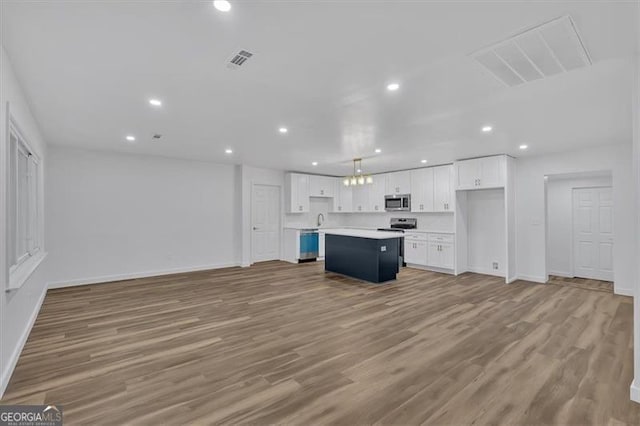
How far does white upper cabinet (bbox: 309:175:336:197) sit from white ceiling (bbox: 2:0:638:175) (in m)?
4.03

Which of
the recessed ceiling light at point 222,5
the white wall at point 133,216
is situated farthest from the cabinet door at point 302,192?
the recessed ceiling light at point 222,5

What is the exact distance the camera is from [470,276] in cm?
666

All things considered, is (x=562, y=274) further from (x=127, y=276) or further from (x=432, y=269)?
(x=127, y=276)

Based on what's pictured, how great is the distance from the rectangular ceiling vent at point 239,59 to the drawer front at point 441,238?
595 centimetres

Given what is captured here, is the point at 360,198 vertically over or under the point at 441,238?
over

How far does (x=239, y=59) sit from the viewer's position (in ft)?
8.02

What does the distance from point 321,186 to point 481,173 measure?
14.6 ft

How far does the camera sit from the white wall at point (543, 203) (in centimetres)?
511

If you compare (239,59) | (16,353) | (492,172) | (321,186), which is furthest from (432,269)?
(16,353)

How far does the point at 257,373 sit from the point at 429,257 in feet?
18.4

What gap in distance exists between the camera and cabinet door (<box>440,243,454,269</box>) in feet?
22.5

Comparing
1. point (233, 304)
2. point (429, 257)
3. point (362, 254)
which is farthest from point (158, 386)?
point (429, 257)

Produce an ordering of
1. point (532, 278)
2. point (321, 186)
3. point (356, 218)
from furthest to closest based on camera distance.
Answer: point (356, 218)
point (321, 186)
point (532, 278)

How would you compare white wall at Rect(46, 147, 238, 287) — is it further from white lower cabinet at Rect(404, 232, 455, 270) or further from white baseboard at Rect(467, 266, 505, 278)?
white baseboard at Rect(467, 266, 505, 278)
